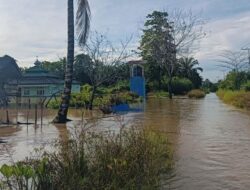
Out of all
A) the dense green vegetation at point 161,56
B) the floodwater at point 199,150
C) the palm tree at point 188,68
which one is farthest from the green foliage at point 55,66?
the floodwater at point 199,150

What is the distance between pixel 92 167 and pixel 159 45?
5063cm

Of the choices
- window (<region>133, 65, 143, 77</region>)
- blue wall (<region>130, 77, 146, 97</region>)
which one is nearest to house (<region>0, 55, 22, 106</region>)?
blue wall (<region>130, 77, 146, 97</region>)

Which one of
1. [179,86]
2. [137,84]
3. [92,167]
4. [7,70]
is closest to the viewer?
[92,167]

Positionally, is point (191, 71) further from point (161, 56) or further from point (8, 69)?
point (8, 69)

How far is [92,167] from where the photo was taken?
632cm

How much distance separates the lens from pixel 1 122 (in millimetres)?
18781

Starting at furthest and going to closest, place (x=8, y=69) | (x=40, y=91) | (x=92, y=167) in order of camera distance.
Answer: (x=40, y=91) < (x=8, y=69) < (x=92, y=167)

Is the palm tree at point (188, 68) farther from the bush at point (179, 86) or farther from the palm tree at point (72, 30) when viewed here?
the palm tree at point (72, 30)

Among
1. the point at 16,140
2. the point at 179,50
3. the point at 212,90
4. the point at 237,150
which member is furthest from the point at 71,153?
the point at 212,90

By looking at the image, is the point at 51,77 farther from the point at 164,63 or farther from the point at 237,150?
the point at 237,150

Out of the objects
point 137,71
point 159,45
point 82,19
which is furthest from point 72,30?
point 159,45

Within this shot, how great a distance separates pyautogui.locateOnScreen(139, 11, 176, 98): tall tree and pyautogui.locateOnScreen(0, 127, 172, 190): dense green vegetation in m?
46.6

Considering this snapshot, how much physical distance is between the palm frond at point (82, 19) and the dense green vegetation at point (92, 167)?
1224 centimetres

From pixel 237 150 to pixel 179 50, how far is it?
43443 millimetres
